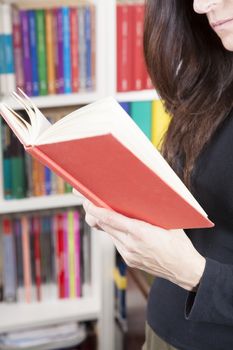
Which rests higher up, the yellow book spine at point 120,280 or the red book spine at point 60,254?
the red book spine at point 60,254

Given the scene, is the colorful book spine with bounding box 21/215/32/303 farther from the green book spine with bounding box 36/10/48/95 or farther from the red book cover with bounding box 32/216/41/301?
the green book spine with bounding box 36/10/48/95

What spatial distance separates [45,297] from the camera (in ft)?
5.39

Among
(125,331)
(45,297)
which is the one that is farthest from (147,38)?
(125,331)

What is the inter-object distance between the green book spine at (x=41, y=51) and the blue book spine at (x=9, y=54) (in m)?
0.07

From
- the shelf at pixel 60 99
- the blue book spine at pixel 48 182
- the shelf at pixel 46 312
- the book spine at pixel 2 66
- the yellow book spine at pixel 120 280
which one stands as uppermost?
the book spine at pixel 2 66

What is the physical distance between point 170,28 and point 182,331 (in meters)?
0.56

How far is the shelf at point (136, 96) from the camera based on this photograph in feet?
4.71

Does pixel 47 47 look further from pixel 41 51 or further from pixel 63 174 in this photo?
pixel 63 174

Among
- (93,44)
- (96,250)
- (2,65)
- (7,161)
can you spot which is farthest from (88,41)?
(96,250)

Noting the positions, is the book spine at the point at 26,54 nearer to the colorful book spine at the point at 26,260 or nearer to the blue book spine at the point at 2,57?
the blue book spine at the point at 2,57

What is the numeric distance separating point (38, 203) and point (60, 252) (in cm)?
20

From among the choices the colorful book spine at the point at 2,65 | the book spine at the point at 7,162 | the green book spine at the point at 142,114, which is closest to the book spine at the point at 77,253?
the book spine at the point at 7,162

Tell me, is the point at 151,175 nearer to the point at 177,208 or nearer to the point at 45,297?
the point at 177,208

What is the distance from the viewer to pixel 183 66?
1.05 metres
